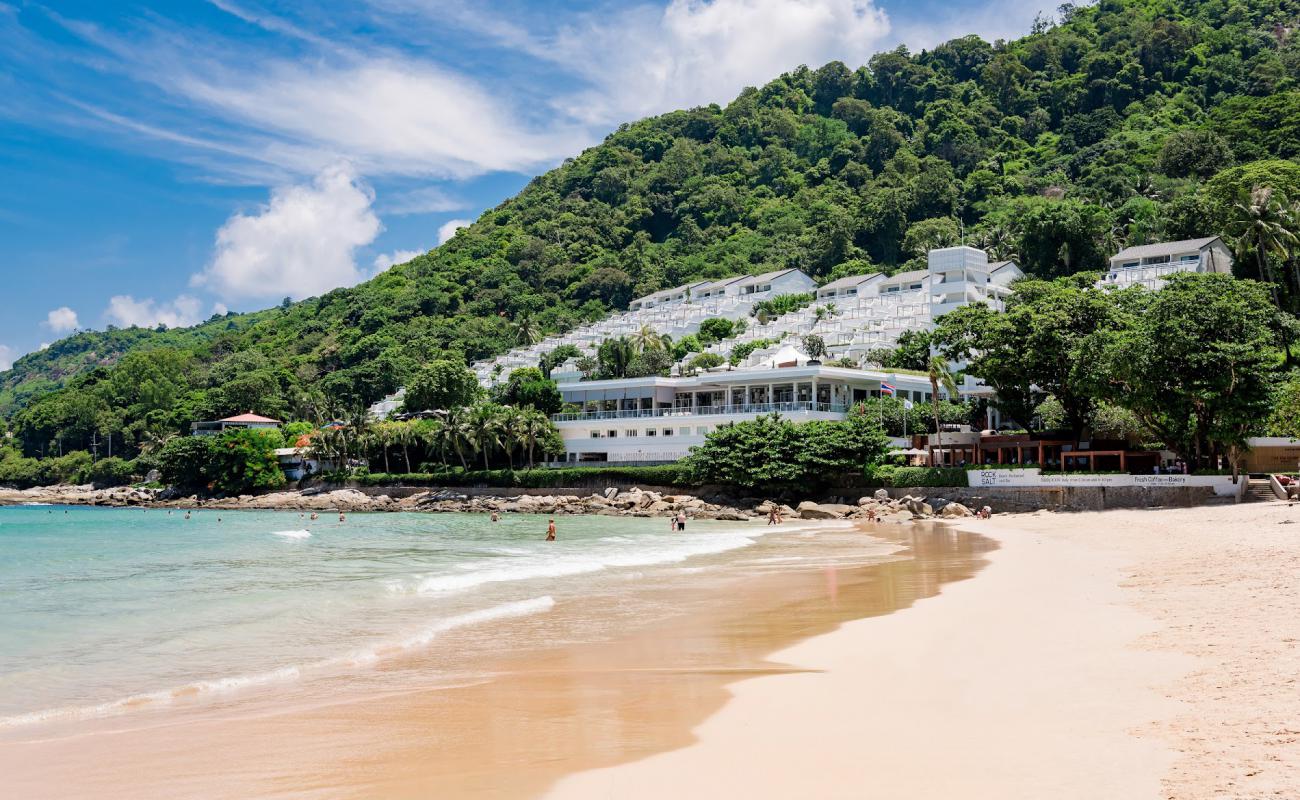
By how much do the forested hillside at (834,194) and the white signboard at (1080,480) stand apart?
3697 cm

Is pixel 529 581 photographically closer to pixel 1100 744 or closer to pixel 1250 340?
pixel 1100 744

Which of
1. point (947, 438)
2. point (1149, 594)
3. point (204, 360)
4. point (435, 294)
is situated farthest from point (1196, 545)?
point (204, 360)

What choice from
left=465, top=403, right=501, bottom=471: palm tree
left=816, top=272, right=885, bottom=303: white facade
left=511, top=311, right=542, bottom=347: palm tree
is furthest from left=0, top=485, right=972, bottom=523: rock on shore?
left=816, top=272, right=885, bottom=303: white facade

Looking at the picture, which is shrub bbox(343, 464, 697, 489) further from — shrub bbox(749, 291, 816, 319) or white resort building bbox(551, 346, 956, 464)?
shrub bbox(749, 291, 816, 319)

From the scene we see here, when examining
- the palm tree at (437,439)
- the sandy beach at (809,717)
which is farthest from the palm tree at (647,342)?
the sandy beach at (809,717)

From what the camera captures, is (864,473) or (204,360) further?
(204,360)

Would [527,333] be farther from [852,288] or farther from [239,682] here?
[239,682]

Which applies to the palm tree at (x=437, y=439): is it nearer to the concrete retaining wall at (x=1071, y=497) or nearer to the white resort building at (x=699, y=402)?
the white resort building at (x=699, y=402)

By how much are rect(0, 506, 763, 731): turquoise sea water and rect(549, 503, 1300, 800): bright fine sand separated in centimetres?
654

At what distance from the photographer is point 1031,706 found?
9555 millimetres

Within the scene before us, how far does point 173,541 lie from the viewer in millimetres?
40594

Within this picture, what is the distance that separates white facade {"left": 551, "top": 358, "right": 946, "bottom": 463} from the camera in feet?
199

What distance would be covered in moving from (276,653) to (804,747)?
931cm

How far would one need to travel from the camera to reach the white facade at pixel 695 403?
2387 inches
